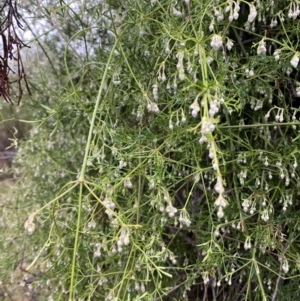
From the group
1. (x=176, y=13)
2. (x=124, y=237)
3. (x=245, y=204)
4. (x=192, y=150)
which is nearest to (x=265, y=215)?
(x=245, y=204)

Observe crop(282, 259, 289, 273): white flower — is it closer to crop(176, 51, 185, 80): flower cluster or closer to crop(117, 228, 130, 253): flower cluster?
crop(117, 228, 130, 253): flower cluster

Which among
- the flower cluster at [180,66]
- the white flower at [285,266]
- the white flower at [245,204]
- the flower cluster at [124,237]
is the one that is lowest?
the white flower at [285,266]

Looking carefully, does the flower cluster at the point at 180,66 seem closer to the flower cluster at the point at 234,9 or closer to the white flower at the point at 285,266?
the flower cluster at the point at 234,9

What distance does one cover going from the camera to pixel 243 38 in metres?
1.10

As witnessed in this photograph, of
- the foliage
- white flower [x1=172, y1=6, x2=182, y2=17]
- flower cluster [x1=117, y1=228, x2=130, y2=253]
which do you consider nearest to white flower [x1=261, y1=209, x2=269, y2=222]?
the foliage

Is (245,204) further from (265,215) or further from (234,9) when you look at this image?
(234,9)

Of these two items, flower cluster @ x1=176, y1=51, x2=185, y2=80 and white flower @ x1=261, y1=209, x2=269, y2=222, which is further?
white flower @ x1=261, y1=209, x2=269, y2=222

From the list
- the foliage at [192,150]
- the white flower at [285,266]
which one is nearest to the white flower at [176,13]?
the foliage at [192,150]

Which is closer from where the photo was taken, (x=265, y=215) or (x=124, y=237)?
(x=124, y=237)

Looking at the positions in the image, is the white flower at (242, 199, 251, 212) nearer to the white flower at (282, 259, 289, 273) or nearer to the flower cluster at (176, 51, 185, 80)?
the white flower at (282, 259, 289, 273)

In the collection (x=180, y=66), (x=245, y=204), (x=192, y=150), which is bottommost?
(x=245, y=204)

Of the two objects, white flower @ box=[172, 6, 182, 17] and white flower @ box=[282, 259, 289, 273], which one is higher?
white flower @ box=[172, 6, 182, 17]

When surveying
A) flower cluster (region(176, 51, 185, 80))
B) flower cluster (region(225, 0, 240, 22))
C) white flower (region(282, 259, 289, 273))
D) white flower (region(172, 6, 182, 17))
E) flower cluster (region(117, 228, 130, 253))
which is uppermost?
white flower (region(172, 6, 182, 17))

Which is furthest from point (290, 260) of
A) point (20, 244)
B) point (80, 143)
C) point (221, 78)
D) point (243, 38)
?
point (20, 244)
